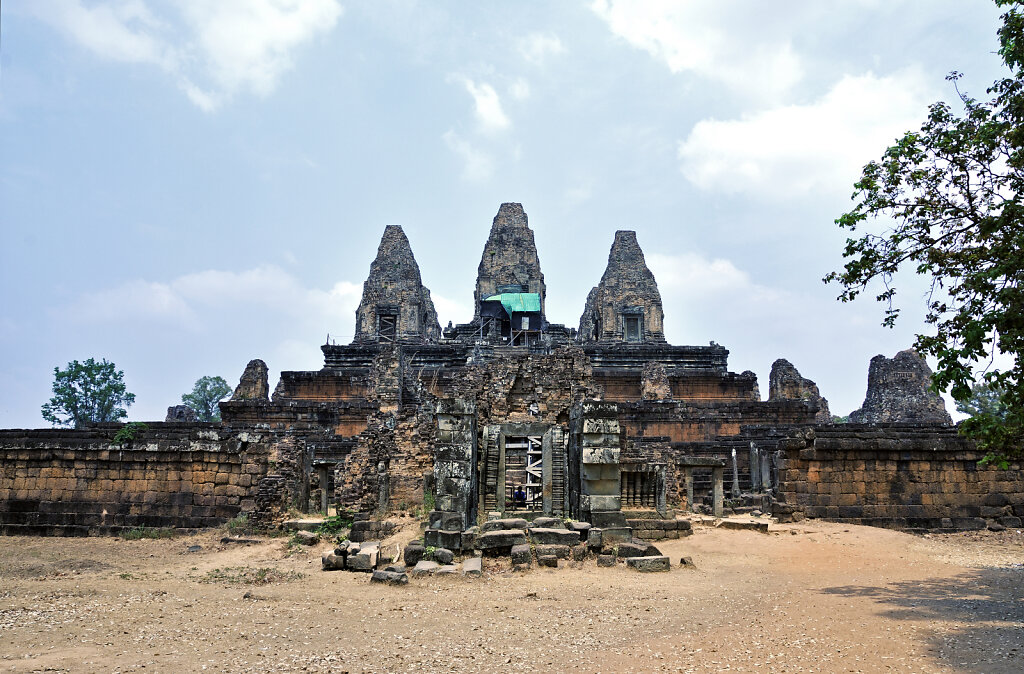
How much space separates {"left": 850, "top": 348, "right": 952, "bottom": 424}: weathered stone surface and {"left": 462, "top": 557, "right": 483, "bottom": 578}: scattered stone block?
21.3 metres

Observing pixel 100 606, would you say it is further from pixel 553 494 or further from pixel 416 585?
pixel 553 494

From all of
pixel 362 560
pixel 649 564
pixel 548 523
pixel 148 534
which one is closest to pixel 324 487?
pixel 148 534

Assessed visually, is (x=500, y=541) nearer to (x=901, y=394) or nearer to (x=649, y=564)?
(x=649, y=564)

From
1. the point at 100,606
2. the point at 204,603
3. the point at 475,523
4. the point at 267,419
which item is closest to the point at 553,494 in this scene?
the point at 475,523

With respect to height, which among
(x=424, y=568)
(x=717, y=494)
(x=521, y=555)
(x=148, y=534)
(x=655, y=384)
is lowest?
(x=148, y=534)

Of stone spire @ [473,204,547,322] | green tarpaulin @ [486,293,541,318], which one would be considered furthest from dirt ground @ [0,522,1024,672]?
stone spire @ [473,204,547,322]

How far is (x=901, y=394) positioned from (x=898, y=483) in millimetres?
14398

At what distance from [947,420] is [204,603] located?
25.4 meters

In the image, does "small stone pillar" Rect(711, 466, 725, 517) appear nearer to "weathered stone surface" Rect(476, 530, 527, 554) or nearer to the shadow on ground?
the shadow on ground

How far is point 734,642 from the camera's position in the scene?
5227mm

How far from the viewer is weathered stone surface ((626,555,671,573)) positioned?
334 inches

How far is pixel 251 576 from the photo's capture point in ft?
28.0

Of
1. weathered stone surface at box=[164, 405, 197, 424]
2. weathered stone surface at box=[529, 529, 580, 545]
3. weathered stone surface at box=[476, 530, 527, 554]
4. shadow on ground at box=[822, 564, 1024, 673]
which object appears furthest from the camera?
weathered stone surface at box=[164, 405, 197, 424]

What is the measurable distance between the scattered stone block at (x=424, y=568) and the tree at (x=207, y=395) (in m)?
41.7
